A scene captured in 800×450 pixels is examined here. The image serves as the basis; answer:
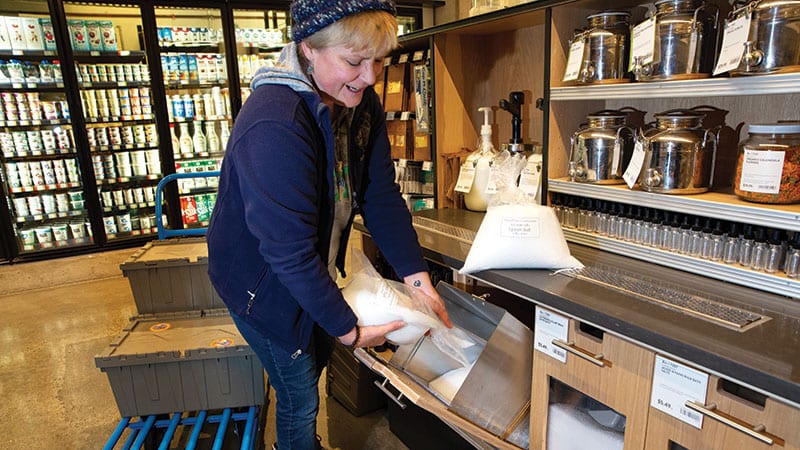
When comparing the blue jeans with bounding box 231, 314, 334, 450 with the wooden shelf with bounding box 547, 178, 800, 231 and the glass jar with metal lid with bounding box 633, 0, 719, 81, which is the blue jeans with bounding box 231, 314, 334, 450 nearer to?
the wooden shelf with bounding box 547, 178, 800, 231

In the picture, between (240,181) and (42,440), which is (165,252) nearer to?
(42,440)

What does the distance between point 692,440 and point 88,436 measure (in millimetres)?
2267

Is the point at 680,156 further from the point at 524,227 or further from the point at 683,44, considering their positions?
the point at 524,227

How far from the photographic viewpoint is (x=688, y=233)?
1331 millimetres

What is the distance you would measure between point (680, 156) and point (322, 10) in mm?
988

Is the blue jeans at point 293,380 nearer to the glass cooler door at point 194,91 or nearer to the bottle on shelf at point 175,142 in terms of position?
the glass cooler door at point 194,91

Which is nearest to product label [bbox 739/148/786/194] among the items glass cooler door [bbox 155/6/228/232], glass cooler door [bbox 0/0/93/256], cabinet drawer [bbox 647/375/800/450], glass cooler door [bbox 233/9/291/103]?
cabinet drawer [bbox 647/375/800/450]

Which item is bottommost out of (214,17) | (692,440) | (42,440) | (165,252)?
(42,440)

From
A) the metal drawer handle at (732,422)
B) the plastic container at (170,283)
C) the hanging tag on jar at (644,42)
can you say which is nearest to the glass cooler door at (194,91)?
the plastic container at (170,283)

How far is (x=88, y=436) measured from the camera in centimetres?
214

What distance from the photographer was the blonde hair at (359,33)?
1.11 m

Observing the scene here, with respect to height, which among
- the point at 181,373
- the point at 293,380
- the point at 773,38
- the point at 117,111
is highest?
the point at 117,111

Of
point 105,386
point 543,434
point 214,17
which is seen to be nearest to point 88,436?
point 105,386

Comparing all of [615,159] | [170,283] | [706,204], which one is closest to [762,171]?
[706,204]
